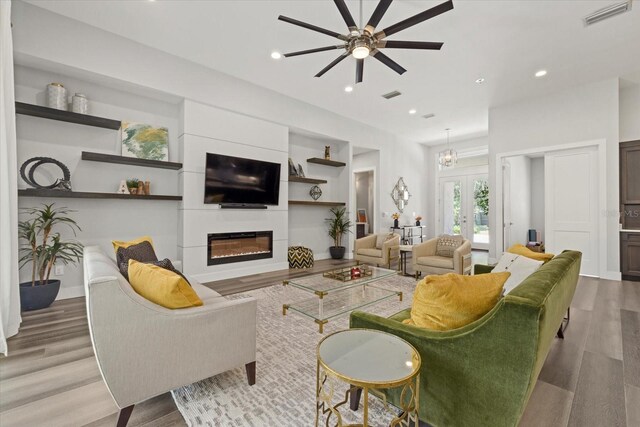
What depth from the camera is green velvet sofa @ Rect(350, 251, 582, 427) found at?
107 cm

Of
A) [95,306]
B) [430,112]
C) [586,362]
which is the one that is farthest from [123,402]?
[430,112]

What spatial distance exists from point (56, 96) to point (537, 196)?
10405 millimetres

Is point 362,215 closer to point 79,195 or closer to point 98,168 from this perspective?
point 98,168

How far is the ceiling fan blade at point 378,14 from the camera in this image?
2.32m

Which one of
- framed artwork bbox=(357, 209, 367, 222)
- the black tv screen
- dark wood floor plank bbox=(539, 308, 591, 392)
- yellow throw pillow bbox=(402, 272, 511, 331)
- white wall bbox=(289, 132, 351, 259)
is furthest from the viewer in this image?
framed artwork bbox=(357, 209, 367, 222)

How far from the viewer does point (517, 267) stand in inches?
89.2

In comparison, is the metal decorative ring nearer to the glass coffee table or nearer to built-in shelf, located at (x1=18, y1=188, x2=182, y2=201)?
built-in shelf, located at (x1=18, y1=188, x2=182, y2=201)

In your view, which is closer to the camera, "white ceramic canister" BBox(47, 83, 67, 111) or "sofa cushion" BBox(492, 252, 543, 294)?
"sofa cushion" BBox(492, 252, 543, 294)

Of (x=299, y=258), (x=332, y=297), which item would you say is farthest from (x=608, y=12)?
(x=299, y=258)

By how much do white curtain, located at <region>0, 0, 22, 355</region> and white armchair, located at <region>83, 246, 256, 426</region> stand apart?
1581 millimetres

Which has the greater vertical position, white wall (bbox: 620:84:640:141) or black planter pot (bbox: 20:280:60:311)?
white wall (bbox: 620:84:640:141)

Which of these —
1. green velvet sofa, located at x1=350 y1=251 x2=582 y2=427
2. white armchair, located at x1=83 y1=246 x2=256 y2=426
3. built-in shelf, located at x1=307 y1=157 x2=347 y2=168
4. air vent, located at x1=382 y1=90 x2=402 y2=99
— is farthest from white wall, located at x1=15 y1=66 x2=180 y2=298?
green velvet sofa, located at x1=350 y1=251 x2=582 y2=427

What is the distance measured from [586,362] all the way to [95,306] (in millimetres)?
3315

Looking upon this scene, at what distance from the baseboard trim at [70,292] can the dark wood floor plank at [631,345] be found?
18.6 ft
